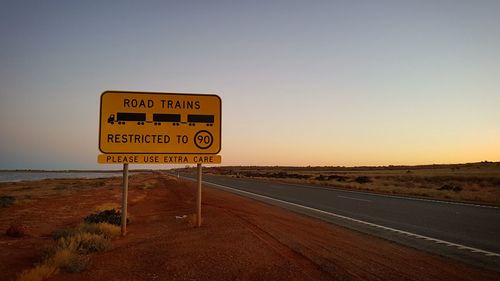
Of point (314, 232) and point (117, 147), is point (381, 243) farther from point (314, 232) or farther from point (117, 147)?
point (117, 147)

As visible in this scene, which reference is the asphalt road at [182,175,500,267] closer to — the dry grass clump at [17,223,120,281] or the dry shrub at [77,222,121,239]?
the dry shrub at [77,222,121,239]

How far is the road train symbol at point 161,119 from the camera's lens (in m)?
9.46

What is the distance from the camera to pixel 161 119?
976 cm

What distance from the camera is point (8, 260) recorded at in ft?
22.9

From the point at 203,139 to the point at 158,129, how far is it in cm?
114

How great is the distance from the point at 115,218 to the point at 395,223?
8.51m

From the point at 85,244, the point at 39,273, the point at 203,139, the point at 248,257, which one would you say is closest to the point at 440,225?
the point at 203,139

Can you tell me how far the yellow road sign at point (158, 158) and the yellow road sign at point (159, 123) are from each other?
100 millimetres

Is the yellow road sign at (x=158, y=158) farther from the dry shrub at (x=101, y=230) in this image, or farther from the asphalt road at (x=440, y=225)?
the asphalt road at (x=440, y=225)

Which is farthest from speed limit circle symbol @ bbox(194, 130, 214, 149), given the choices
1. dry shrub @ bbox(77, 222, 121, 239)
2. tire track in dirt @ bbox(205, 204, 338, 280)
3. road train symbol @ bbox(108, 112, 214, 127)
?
dry shrub @ bbox(77, 222, 121, 239)

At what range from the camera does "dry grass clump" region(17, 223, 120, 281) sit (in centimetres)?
556

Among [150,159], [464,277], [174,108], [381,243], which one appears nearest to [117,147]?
[150,159]

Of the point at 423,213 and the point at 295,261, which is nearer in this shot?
the point at 295,261

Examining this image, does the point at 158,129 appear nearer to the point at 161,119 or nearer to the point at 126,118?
the point at 161,119
